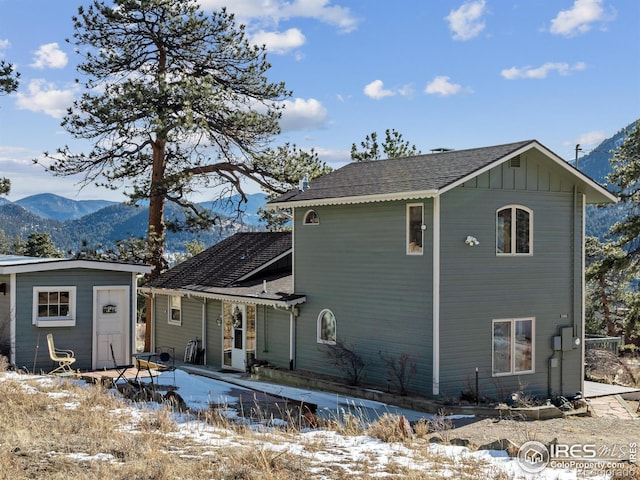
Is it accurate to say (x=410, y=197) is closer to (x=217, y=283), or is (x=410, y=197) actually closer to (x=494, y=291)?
(x=494, y=291)

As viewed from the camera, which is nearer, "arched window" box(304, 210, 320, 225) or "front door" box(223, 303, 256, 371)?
"arched window" box(304, 210, 320, 225)

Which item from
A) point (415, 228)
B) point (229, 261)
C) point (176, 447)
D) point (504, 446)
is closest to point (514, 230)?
point (415, 228)

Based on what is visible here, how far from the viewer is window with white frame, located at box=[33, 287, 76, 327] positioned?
18156mm

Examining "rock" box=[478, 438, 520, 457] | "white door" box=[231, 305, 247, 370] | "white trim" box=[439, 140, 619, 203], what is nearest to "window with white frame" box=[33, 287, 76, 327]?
"white door" box=[231, 305, 247, 370]

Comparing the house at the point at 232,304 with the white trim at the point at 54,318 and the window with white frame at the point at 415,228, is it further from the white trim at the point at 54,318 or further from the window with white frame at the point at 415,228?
the white trim at the point at 54,318

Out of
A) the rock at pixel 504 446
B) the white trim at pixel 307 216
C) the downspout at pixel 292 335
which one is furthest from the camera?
the downspout at pixel 292 335

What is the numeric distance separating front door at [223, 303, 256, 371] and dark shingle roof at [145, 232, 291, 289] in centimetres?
102

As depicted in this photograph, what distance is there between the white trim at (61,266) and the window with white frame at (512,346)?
8.99 m

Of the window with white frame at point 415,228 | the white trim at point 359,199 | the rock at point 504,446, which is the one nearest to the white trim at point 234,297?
the white trim at point 359,199

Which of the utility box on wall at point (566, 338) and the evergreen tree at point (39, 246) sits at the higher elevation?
the evergreen tree at point (39, 246)

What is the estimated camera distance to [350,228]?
1888cm

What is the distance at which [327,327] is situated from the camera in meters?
19.5

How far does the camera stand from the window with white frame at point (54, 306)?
18.2 metres

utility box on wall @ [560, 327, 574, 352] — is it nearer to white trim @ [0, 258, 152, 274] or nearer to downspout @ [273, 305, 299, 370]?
downspout @ [273, 305, 299, 370]
